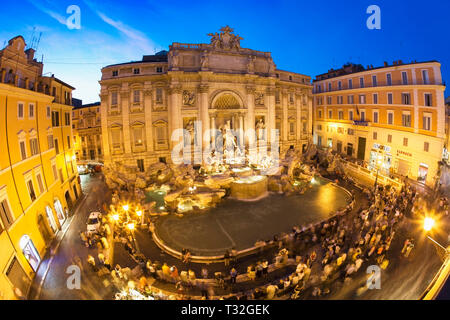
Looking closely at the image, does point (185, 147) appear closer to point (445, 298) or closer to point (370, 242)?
point (370, 242)

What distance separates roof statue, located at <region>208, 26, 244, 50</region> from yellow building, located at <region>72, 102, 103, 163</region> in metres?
21.7

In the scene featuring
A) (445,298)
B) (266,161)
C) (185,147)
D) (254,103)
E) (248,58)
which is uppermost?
(248,58)

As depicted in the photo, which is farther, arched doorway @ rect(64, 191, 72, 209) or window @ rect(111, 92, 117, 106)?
window @ rect(111, 92, 117, 106)

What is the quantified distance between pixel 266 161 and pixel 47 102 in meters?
19.0

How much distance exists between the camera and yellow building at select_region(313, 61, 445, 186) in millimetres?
20359

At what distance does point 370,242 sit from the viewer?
453 inches

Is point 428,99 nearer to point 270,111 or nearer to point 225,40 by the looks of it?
point 270,111

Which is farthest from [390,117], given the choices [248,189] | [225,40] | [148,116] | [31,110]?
[31,110]

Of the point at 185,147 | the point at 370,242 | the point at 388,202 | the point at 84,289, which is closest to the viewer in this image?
the point at 84,289

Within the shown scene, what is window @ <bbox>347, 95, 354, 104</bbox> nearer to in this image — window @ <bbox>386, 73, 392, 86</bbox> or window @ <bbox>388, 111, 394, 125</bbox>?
window @ <bbox>386, 73, 392, 86</bbox>

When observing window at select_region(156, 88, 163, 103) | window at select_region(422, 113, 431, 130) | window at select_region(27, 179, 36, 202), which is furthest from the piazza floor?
window at select_region(156, 88, 163, 103)

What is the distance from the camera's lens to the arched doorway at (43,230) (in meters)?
12.0

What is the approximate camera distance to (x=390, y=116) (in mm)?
24891

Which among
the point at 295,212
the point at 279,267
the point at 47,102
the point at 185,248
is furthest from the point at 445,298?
the point at 47,102
